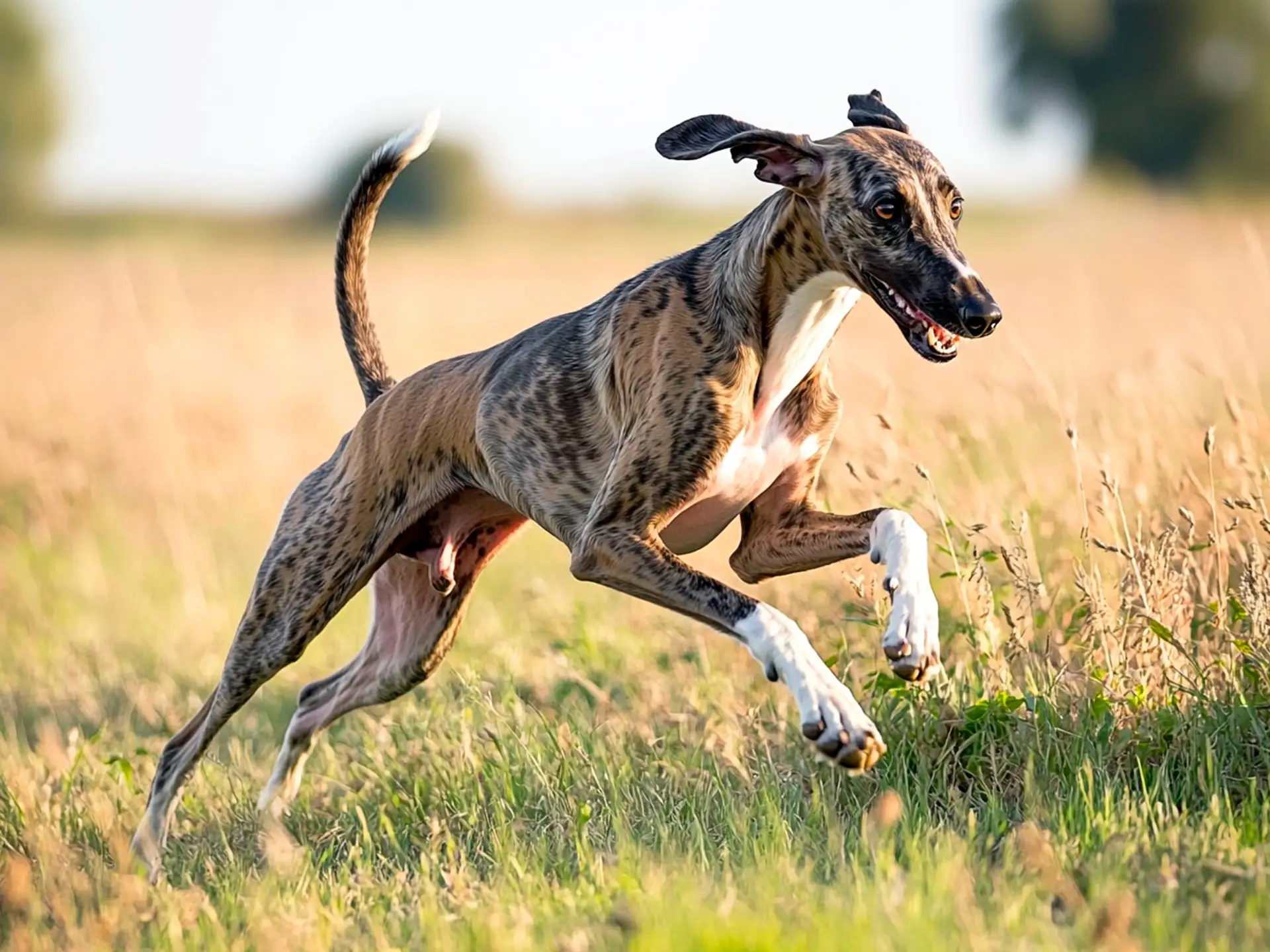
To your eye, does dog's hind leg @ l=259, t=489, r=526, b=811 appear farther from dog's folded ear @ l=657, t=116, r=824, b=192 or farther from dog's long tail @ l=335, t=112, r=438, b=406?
dog's folded ear @ l=657, t=116, r=824, b=192

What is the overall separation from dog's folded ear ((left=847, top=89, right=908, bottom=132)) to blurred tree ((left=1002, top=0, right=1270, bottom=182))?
5606 centimetres

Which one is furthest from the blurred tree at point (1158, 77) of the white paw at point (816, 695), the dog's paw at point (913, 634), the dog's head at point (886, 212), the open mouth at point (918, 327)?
the white paw at point (816, 695)

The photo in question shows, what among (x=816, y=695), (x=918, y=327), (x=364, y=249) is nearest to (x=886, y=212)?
(x=918, y=327)

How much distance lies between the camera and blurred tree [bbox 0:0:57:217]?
218 feet

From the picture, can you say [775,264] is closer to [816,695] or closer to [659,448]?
[659,448]

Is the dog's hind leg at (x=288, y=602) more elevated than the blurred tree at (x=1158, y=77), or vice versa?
the blurred tree at (x=1158, y=77)

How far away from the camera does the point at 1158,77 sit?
61.0 m

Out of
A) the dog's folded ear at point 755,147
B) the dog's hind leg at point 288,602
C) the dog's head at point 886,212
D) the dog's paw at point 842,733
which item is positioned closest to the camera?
the dog's paw at point 842,733

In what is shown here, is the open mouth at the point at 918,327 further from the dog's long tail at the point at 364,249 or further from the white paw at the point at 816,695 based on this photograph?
the dog's long tail at the point at 364,249

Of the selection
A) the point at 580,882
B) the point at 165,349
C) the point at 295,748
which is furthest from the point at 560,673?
the point at 165,349

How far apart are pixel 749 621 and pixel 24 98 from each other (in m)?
72.7

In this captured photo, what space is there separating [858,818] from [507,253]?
94.1ft

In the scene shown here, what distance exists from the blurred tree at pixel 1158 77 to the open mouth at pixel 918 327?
56.9 m

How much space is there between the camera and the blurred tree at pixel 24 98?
66444 millimetres
